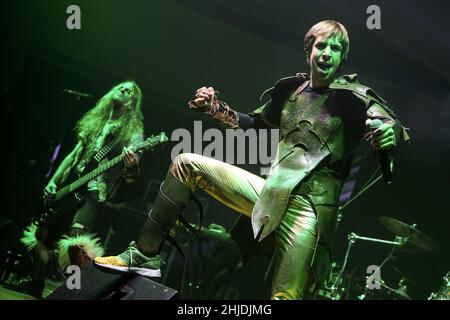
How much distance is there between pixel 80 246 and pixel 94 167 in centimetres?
67

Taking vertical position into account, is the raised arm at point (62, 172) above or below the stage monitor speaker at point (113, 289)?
above

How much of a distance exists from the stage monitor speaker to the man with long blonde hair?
958mm

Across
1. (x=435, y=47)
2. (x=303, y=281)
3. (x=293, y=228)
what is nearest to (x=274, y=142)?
(x=293, y=228)

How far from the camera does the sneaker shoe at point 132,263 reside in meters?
2.91

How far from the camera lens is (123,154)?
4051 millimetres

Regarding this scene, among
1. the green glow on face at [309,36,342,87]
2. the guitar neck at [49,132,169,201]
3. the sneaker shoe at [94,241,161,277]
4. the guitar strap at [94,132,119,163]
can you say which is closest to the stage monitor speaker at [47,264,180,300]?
the sneaker shoe at [94,241,161,277]

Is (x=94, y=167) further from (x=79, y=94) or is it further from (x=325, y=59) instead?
(x=325, y=59)

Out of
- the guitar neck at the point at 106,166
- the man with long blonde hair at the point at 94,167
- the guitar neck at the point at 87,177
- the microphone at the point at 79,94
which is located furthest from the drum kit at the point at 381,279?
the microphone at the point at 79,94

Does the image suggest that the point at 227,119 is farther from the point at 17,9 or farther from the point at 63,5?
the point at 17,9

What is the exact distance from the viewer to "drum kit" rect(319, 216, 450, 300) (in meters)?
3.49

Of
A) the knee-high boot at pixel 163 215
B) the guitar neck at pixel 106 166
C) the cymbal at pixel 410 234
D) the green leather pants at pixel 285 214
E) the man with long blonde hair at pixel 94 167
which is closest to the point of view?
the green leather pants at pixel 285 214

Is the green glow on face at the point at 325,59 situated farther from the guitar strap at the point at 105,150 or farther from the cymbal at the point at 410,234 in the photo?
the guitar strap at the point at 105,150

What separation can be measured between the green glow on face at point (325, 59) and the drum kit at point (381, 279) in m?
1.14

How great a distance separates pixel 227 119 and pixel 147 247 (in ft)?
3.36
